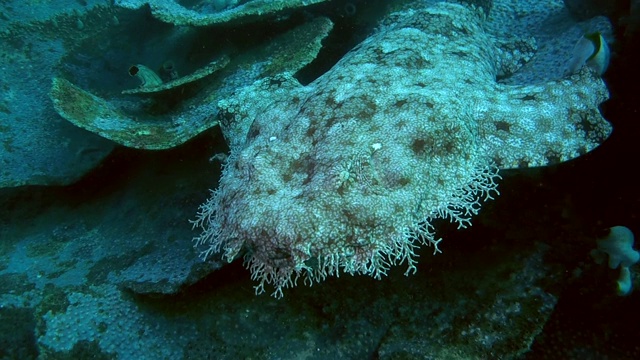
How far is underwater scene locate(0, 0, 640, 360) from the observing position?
1.91 meters

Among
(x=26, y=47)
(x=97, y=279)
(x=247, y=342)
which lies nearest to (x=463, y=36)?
(x=247, y=342)

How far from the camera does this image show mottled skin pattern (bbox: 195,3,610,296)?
1.74m

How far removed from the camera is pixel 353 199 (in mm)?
1764

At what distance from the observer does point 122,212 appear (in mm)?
3404

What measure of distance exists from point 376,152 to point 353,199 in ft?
1.03

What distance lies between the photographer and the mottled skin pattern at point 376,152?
174 centimetres

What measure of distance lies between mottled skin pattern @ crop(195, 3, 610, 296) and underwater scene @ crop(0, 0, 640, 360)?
0.5 inches

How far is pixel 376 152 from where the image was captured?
1.93 metres

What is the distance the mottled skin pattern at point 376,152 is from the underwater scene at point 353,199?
0.01 m

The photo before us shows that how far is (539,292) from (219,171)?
2407 mm

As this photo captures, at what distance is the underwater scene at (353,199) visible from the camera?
1.91 metres

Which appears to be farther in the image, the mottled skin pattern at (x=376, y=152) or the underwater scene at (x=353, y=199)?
the underwater scene at (x=353, y=199)

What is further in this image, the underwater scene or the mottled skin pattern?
the underwater scene

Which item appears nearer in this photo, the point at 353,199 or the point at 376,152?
the point at 353,199
